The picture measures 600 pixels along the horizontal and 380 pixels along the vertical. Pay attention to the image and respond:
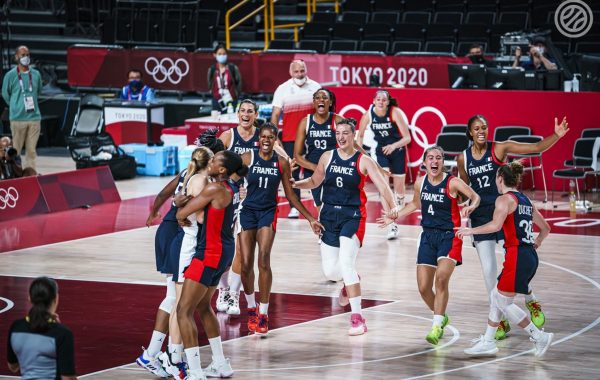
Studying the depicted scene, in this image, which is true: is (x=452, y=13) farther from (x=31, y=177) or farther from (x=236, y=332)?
(x=236, y=332)

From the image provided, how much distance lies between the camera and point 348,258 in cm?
1055

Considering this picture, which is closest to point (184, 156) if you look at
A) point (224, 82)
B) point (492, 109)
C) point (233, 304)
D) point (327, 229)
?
point (224, 82)

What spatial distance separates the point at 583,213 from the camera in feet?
58.0

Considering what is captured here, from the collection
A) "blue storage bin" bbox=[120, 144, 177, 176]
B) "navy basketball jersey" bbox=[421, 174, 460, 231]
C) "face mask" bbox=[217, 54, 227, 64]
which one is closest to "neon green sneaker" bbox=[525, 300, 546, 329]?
"navy basketball jersey" bbox=[421, 174, 460, 231]

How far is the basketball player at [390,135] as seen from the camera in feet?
51.0

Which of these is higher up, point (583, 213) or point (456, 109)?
point (456, 109)

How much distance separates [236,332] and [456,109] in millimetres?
10256

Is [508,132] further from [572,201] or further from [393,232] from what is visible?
[393,232]

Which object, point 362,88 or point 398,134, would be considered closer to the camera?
point 398,134

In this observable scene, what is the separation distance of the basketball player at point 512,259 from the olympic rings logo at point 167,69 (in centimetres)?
1580

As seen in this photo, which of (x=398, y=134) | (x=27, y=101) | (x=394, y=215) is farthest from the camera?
(x=27, y=101)

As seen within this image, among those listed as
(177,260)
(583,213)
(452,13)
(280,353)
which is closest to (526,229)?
(280,353)

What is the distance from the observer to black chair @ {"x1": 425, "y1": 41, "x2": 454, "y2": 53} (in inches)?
942

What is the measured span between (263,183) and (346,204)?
2.72 feet
